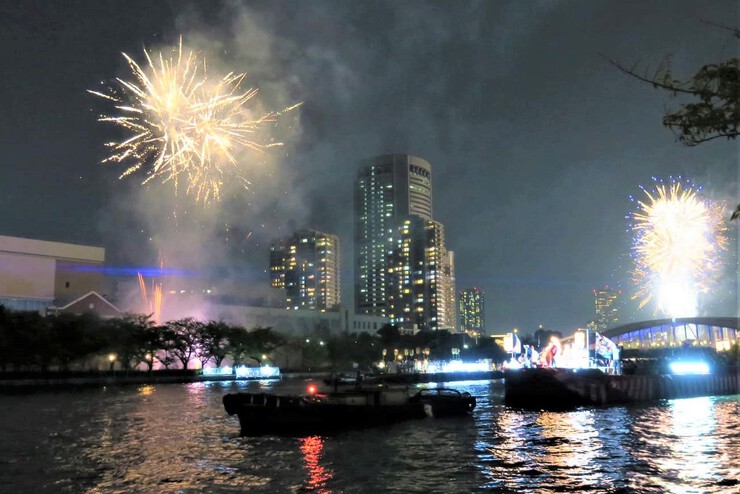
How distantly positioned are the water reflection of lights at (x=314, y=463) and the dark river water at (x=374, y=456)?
1.9 inches

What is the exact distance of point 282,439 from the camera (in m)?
42.3

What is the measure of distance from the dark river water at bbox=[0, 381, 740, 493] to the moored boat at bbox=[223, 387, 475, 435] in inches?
60.0

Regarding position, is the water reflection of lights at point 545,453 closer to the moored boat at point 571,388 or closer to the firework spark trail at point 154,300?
the moored boat at point 571,388

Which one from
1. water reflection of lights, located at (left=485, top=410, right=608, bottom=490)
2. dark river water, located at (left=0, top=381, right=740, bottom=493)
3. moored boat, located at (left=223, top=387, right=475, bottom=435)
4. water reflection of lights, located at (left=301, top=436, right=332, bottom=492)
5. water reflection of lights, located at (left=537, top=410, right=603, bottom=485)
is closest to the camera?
dark river water, located at (left=0, top=381, right=740, bottom=493)

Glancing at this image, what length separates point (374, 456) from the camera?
35125 mm

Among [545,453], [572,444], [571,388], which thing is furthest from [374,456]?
[571,388]

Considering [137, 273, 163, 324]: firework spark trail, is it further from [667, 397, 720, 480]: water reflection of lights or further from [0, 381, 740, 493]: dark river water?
[667, 397, 720, 480]: water reflection of lights

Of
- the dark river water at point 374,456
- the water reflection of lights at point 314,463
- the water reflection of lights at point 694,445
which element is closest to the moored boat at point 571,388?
the water reflection of lights at point 694,445

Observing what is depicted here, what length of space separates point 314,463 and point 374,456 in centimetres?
397

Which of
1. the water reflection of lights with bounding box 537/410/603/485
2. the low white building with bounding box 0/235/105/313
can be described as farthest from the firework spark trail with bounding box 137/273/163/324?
the water reflection of lights with bounding box 537/410/603/485

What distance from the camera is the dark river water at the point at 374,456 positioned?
26.9m

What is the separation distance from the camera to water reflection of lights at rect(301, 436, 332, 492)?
27.2m

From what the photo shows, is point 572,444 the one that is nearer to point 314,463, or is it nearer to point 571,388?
point 314,463

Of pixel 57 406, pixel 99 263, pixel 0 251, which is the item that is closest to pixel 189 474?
pixel 57 406
